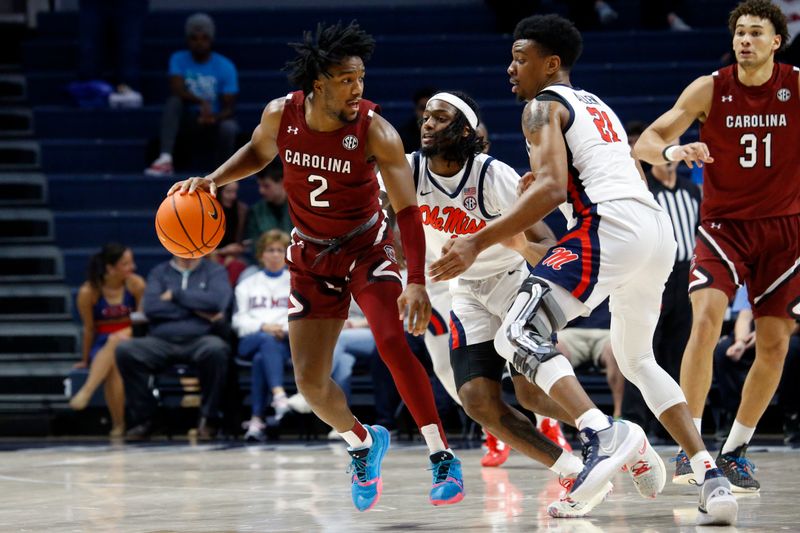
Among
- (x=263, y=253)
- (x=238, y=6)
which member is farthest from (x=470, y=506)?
(x=238, y=6)

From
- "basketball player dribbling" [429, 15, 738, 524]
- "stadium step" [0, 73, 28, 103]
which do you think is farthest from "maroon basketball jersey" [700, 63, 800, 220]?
"stadium step" [0, 73, 28, 103]

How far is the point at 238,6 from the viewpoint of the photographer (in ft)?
44.3

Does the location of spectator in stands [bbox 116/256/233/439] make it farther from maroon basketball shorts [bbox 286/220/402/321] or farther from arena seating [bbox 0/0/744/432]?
maroon basketball shorts [bbox 286/220/402/321]

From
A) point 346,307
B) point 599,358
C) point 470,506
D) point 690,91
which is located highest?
point 690,91

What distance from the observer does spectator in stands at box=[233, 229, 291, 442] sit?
9016mm

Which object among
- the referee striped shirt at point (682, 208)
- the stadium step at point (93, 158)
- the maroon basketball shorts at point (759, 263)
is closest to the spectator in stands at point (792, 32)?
the referee striped shirt at point (682, 208)

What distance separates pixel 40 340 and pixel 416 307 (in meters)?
6.56

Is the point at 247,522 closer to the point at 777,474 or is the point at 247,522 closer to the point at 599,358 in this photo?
the point at 777,474

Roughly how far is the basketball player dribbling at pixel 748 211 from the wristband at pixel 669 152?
0.30m

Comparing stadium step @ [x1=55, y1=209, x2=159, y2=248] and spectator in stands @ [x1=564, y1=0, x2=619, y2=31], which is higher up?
spectator in stands @ [x1=564, y1=0, x2=619, y2=31]

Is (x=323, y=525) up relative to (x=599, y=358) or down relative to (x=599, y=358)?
up

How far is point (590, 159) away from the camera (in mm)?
4656

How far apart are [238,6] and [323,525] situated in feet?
31.8

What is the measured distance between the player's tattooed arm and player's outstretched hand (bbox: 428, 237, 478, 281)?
54cm
